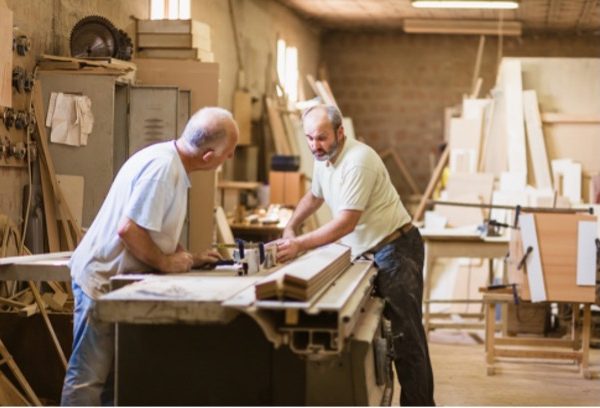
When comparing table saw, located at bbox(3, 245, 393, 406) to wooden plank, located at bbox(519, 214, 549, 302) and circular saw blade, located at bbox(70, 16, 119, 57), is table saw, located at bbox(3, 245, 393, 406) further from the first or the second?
circular saw blade, located at bbox(70, 16, 119, 57)

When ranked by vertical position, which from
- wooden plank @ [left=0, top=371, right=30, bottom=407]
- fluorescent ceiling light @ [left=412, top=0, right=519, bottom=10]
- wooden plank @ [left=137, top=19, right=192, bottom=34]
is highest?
fluorescent ceiling light @ [left=412, top=0, right=519, bottom=10]

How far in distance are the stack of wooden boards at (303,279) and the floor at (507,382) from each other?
222 centimetres

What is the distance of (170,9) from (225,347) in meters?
6.71

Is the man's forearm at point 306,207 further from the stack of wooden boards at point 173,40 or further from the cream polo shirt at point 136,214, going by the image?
the stack of wooden boards at point 173,40

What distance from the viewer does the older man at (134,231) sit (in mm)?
4039

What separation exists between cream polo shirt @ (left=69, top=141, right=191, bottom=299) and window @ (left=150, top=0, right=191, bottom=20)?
18.4ft

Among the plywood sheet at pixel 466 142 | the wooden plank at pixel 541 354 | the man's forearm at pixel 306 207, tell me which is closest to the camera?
the man's forearm at pixel 306 207

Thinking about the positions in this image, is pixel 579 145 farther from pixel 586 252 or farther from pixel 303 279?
pixel 303 279

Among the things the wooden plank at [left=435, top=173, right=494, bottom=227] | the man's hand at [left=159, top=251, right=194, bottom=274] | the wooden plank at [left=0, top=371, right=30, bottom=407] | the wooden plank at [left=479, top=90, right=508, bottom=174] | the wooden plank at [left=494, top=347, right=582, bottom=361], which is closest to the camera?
the man's hand at [left=159, top=251, right=194, bottom=274]

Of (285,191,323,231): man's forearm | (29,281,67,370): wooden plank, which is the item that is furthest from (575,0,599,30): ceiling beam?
(29,281,67,370): wooden plank

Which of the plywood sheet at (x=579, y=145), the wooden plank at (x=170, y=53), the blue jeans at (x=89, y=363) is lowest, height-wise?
the blue jeans at (x=89, y=363)

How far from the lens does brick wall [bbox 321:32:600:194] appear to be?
1731cm

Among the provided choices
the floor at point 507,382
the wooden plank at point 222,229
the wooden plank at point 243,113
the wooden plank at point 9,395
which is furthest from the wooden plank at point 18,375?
the wooden plank at point 243,113

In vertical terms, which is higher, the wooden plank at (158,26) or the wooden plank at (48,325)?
the wooden plank at (158,26)
